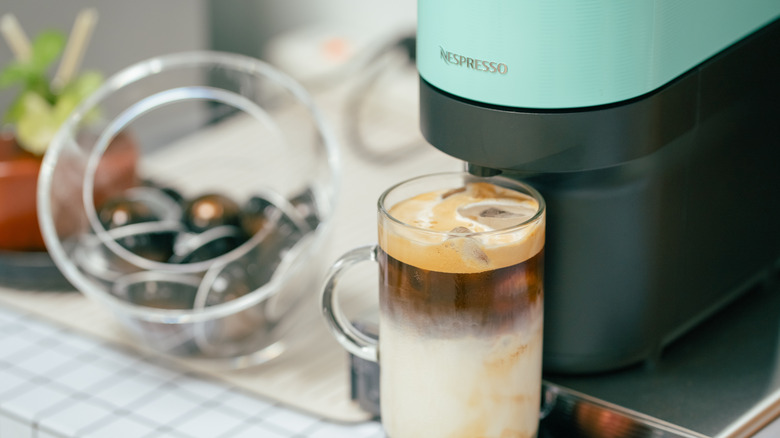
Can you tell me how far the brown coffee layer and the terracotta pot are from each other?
0.34 meters

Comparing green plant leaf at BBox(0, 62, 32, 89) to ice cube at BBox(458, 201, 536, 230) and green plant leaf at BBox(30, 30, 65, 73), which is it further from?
ice cube at BBox(458, 201, 536, 230)

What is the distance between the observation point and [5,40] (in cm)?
112

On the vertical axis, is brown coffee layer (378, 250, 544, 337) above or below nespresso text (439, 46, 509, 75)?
below

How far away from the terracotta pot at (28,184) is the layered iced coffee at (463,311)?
1.07 feet

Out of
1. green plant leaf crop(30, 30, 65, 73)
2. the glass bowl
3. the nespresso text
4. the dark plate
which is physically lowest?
the dark plate

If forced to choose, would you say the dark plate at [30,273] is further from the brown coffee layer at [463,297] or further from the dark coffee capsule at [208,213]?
the brown coffee layer at [463,297]

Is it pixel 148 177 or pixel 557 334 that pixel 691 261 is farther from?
pixel 148 177

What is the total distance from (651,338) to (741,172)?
11 centimetres

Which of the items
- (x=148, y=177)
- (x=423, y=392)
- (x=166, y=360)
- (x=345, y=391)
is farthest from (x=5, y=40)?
(x=423, y=392)

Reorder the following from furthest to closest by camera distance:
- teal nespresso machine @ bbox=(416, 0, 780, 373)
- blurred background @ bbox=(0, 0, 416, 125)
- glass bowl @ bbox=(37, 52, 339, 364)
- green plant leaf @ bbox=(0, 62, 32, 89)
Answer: blurred background @ bbox=(0, 0, 416, 125), green plant leaf @ bbox=(0, 62, 32, 89), glass bowl @ bbox=(37, 52, 339, 364), teal nespresso machine @ bbox=(416, 0, 780, 373)

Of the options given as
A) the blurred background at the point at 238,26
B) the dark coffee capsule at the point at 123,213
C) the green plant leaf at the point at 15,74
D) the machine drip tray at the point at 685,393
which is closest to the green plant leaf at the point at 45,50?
the green plant leaf at the point at 15,74

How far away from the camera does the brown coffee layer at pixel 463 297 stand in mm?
474

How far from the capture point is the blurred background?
3.94 feet

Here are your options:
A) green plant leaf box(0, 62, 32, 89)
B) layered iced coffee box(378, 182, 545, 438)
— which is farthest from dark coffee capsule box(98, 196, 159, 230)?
layered iced coffee box(378, 182, 545, 438)
